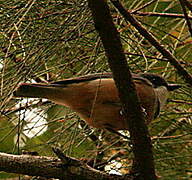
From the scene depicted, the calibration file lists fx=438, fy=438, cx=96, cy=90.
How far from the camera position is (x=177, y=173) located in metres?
1.53

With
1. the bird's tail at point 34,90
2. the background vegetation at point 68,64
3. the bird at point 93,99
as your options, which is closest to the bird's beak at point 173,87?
the background vegetation at point 68,64

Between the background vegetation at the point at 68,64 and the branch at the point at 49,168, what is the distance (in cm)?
8

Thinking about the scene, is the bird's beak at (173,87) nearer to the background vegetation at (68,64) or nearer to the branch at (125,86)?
the background vegetation at (68,64)

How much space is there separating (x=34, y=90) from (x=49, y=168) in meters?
0.25

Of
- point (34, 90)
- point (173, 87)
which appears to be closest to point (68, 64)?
point (34, 90)

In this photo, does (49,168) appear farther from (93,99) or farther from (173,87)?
(173,87)

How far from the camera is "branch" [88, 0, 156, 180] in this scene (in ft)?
3.36

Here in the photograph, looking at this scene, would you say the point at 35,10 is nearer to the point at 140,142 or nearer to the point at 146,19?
the point at 140,142

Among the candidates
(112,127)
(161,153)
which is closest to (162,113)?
(161,153)

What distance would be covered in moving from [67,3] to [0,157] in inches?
21.3

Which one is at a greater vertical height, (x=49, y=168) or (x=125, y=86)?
(x=125, y=86)

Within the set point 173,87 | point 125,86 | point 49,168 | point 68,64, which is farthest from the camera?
point 173,87

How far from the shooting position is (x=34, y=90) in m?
1.40

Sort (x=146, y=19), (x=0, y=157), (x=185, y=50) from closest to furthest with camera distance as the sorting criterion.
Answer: (x=0, y=157) → (x=185, y=50) → (x=146, y=19)
